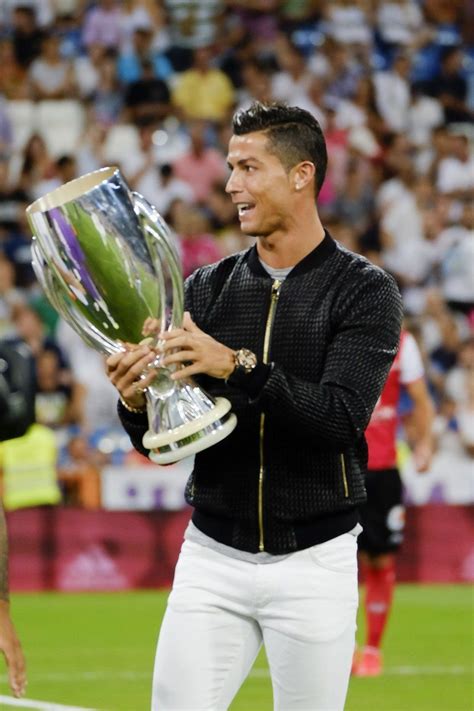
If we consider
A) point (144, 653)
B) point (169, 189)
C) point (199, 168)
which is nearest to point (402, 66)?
point (199, 168)

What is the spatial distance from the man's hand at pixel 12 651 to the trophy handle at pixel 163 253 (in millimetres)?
790

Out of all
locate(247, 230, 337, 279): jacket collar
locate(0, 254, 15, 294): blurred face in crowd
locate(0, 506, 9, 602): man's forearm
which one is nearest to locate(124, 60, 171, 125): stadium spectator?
locate(0, 254, 15, 294): blurred face in crowd

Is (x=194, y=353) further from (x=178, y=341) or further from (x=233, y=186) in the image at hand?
(x=233, y=186)

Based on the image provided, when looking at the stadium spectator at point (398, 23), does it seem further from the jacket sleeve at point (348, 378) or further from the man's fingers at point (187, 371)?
the man's fingers at point (187, 371)

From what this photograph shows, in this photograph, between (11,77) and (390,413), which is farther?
(11,77)

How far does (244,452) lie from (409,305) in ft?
→ 36.4

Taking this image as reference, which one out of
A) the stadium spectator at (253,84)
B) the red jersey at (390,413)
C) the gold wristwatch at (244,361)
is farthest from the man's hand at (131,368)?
the stadium spectator at (253,84)

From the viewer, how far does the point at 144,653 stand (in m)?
9.31

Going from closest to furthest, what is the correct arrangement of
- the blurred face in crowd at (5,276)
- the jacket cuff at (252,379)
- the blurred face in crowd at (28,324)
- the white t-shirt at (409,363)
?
the jacket cuff at (252,379) < the white t-shirt at (409,363) < the blurred face in crowd at (28,324) < the blurred face in crowd at (5,276)

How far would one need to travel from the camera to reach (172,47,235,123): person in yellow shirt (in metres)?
16.5

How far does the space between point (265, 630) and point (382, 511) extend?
15.3 ft

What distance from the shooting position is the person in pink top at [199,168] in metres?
15.5

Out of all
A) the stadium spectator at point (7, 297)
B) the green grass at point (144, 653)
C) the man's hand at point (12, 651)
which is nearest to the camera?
the man's hand at point (12, 651)

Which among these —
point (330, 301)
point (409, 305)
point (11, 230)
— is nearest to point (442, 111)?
point (409, 305)
